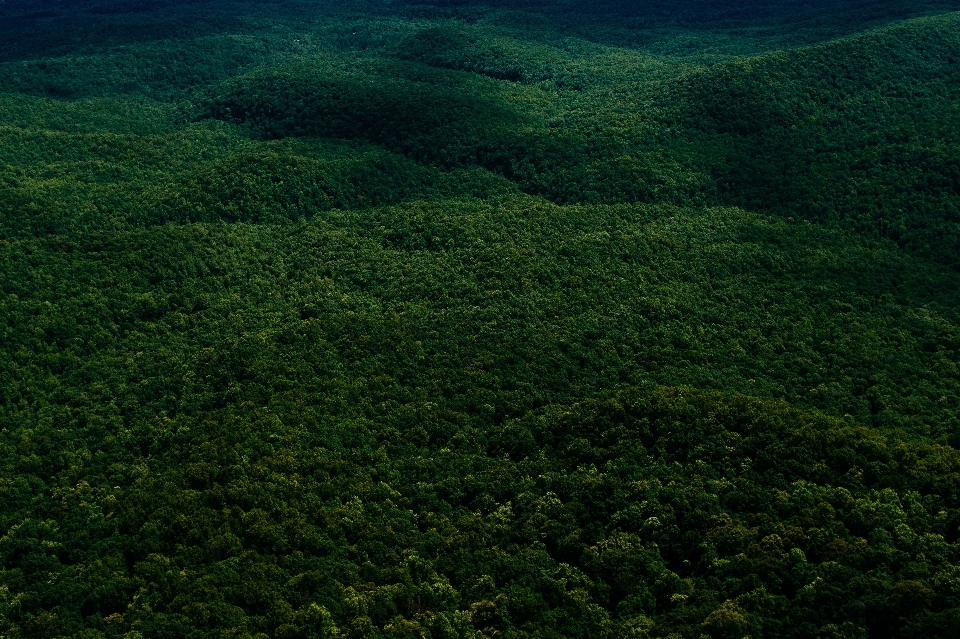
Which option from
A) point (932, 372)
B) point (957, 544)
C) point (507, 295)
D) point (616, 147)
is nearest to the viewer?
point (957, 544)

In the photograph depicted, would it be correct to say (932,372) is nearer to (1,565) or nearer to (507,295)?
(507,295)

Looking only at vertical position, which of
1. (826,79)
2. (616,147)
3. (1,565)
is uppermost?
(826,79)

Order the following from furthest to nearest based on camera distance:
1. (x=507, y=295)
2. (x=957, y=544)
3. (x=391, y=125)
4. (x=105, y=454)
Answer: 1. (x=391, y=125)
2. (x=507, y=295)
3. (x=105, y=454)
4. (x=957, y=544)

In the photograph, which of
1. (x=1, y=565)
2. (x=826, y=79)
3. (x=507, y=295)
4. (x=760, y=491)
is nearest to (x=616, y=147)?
(x=826, y=79)

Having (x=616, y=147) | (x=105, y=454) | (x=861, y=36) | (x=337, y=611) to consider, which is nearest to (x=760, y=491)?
(x=337, y=611)

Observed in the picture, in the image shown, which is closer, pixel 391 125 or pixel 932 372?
pixel 932 372

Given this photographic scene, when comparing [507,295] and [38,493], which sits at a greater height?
[507,295]
